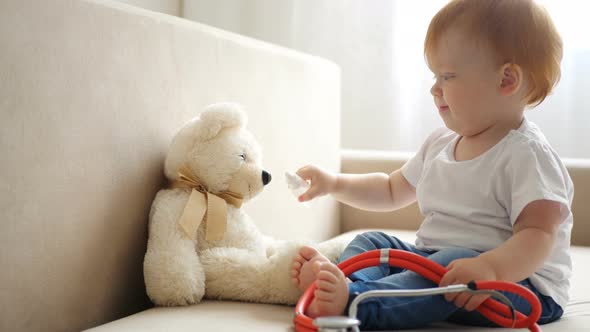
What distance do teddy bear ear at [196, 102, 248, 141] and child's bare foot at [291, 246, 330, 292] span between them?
25 centimetres

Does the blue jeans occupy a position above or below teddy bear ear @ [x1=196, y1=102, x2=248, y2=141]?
below

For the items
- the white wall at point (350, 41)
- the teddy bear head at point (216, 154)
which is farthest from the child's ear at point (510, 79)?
the white wall at point (350, 41)

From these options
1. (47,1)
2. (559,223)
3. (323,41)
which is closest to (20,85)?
(47,1)

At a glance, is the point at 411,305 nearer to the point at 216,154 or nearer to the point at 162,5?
the point at 216,154

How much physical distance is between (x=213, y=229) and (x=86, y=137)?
25cm

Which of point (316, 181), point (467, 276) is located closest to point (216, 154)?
point (316, 181)

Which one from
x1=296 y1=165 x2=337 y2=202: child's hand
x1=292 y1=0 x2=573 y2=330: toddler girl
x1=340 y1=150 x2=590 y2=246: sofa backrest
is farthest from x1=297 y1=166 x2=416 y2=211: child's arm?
x1=340 y1=150 x2=590 y2=246: sofa backrest

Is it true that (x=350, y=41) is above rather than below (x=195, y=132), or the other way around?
above

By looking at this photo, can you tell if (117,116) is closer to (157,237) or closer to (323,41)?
(157,237)

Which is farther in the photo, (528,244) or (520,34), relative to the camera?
(520,34)

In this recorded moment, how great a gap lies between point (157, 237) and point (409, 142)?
5.46 feet

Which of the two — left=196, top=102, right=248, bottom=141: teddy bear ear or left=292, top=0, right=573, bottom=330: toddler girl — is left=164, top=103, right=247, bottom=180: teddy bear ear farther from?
left=292, top=0, right=573, bottom=330: toddler girl

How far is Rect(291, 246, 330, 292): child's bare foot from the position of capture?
0.98 metres

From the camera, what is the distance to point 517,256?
2.94 feet
